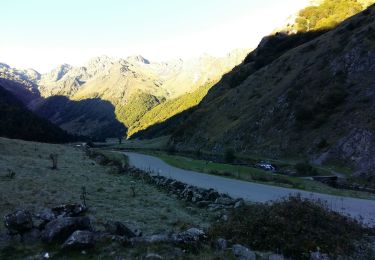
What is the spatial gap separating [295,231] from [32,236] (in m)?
11.0

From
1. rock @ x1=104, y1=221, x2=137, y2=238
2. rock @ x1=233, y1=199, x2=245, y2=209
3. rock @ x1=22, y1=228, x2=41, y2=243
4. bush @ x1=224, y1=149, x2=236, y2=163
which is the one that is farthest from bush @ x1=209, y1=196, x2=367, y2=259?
bush @ x1=224, y1=149, x2=236, y2=163

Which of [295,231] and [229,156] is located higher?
[229,156]

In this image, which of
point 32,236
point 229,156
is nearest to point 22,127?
point 229,156

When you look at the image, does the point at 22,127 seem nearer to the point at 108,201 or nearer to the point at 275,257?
the point at 108,201

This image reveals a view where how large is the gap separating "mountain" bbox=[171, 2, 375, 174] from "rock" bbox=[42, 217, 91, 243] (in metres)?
45.5

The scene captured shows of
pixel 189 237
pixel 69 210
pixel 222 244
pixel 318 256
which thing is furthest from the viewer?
pixel 69 210

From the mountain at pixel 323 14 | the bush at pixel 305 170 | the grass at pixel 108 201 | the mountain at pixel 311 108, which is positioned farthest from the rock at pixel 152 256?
the mountain at pixel 323 14

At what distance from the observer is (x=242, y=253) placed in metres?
13.4

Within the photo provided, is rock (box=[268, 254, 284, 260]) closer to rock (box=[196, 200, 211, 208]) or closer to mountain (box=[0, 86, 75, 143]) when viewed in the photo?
rock (box=[196, 200, 211, 208])

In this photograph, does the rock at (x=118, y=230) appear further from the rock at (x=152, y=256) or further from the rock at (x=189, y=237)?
the rock at (x=152, y=256)

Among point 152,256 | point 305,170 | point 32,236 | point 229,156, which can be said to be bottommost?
point 32,236

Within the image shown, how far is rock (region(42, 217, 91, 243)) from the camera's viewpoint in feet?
49.5

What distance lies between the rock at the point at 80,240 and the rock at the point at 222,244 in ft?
15.8

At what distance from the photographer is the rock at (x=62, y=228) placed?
15.1 metres
